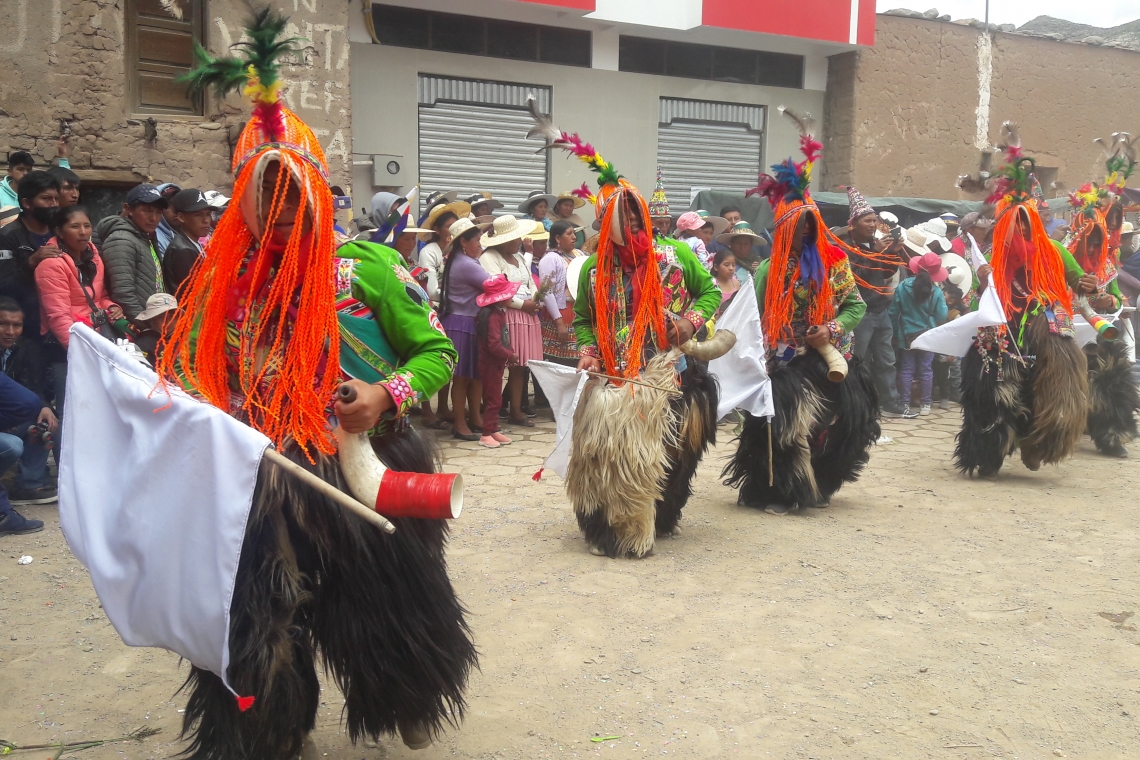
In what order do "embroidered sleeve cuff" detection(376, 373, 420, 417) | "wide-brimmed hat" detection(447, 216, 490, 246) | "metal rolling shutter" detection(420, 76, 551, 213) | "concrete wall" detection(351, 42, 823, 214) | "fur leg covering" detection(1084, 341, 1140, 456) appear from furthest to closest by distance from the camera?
1. "metal rolling shutter" detection(420, 76, 551, 213)
2. "concrete wall" detection(351, 42, 823, 214)
3. "wide-brimmed hat" detection(447, 216, 490, 246)
4. "fur leg covering" detection(1084, 341, 1140, 456)
5. "embroidered sleeve cuff" detection(376, 373, 420, 417)

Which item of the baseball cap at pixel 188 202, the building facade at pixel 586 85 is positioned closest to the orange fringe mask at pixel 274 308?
the baseball cap at pixel 188 202

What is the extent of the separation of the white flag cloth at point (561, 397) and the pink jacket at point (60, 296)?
2825 mm

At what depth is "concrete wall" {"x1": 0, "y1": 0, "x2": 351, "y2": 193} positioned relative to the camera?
925 centimetres

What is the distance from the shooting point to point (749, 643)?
3889 mm

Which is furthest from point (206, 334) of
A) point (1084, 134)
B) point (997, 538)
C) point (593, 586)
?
point (1084, 134)

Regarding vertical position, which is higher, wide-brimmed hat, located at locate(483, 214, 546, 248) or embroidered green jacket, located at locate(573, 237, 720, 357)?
wide-brimmed hat, located at locate(483, 214, 546, 248)

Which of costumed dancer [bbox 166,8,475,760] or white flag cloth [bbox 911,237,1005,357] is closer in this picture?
costumed dancer [bbox 166,8,475,760]

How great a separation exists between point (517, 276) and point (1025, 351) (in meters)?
4.11

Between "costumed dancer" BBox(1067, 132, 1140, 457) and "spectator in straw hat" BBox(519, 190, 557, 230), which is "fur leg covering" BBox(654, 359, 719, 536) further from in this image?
"spectator in straw hat" BBox(519, 190, 557, 230)

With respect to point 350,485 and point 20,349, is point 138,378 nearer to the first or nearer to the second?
point 350,485

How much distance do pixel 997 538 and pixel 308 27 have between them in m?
8.80

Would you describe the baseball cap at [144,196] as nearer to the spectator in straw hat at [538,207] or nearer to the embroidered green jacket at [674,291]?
the embroidered green jacket at [674,291]

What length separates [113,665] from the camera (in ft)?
12.1

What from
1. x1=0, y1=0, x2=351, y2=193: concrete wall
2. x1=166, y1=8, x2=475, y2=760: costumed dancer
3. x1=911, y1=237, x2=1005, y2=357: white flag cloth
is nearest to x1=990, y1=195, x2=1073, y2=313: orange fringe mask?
x1=911, y1=237, x2=1005, y2=357: white flag cloth
